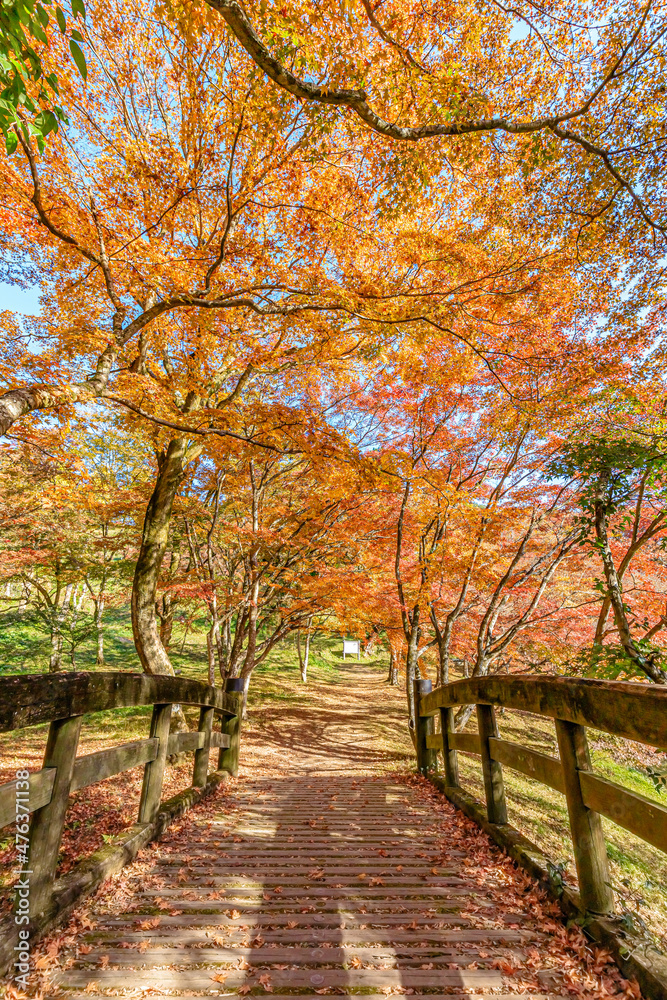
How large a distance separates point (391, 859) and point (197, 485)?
9986 mm

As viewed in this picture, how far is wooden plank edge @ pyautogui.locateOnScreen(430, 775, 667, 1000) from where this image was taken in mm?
1760

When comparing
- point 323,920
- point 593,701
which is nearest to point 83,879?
point 323,920

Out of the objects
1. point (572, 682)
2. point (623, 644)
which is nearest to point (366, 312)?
point (572, 682)

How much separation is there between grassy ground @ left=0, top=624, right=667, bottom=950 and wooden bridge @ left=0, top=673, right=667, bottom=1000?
0.43m

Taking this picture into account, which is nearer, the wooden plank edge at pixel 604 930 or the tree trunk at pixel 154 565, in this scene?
the wooden plank edge at pixel 604 930

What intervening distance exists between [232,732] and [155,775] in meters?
2.62

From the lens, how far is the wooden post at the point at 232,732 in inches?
226

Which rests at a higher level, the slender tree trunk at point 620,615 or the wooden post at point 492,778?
the slender tree trunk at point 620,615

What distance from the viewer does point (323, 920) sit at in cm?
231

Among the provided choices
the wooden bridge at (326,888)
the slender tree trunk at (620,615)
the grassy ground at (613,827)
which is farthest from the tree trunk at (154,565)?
the slender tree trunk at (620,615)

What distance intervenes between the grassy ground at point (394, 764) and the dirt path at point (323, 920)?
507 mm

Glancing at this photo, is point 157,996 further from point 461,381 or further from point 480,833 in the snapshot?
point 461,381

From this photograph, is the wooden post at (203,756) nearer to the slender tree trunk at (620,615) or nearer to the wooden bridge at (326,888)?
the wooden bridge at (326,888)

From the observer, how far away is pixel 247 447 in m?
8.17
